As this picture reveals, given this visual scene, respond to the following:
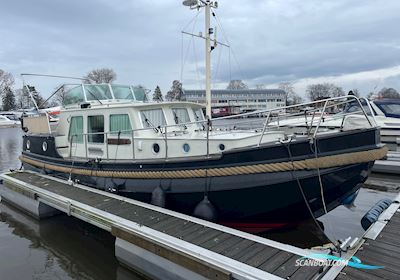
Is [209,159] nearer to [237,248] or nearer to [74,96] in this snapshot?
[237,248]

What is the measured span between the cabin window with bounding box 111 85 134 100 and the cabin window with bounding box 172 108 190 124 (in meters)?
1.92

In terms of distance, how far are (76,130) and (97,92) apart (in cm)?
125

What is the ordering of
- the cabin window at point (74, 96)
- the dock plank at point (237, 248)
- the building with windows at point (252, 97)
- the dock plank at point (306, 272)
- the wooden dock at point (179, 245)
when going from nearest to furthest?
the dock plank at point (306, 272)
the wooden dock at point (179, 245)
the dock plank at point (237, 248)
the cabin window at point (74, 96)
the building with windows at point (252, 97)

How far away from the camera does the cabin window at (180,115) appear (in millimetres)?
8102

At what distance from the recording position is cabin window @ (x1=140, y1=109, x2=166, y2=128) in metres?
7.43

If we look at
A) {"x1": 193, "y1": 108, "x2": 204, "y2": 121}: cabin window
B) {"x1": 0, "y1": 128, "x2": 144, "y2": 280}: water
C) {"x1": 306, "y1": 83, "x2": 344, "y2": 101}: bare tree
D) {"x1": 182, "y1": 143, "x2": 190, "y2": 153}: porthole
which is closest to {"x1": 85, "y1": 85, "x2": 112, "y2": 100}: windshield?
{"x1": 193, "y1": 108, "x2": 204, "y2": 121}: cabin window

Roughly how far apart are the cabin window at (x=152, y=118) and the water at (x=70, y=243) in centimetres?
259

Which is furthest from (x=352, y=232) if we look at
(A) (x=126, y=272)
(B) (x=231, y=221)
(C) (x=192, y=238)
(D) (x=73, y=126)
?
(D) (x=73, y=126)

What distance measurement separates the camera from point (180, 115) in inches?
325

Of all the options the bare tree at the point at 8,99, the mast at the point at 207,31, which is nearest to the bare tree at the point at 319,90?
the bare tree at the point at 8,99

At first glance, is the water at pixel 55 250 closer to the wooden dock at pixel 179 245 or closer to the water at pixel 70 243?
the water at pixel 70 243

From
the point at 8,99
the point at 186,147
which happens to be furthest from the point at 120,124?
the point at 8,99

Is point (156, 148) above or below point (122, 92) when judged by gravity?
below

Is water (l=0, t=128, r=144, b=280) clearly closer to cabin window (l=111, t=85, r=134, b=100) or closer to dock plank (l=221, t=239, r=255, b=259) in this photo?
dock plank (l=221, t=239, r=255, b=259)
